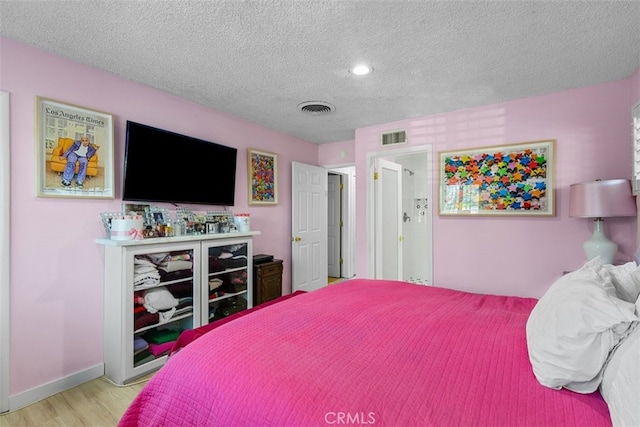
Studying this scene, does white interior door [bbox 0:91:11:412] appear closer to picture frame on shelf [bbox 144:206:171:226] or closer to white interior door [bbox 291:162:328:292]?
picture frame on shelf [bbox 144:206:171:226]

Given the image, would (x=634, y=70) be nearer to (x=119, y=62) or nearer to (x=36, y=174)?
(x=119, y=62)

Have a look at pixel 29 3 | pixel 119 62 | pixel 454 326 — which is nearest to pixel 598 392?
pixel 454 326

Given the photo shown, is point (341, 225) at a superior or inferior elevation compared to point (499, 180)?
inferior

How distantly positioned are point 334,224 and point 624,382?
5242 mm

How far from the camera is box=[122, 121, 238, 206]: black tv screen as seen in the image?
8.20ft

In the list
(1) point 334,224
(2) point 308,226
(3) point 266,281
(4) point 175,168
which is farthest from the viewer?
(1) point 334,224

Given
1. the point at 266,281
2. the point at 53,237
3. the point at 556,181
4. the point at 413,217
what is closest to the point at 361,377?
the point at 53,237

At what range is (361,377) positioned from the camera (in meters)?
1.00

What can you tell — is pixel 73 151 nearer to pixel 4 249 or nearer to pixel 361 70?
pixel 4 249

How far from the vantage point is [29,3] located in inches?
63.6

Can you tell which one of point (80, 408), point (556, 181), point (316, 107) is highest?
point (316, 107)

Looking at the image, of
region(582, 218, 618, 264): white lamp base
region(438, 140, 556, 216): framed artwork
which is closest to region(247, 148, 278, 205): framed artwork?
region(438, 140, 556, 216): framed artwork

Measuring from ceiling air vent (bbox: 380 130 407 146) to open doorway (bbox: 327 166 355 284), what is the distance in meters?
2.21

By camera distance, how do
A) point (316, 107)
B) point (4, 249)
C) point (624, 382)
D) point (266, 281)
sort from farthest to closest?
point (266, 281) < point (316, 107) < point (4, 249) < point (624, 382)
